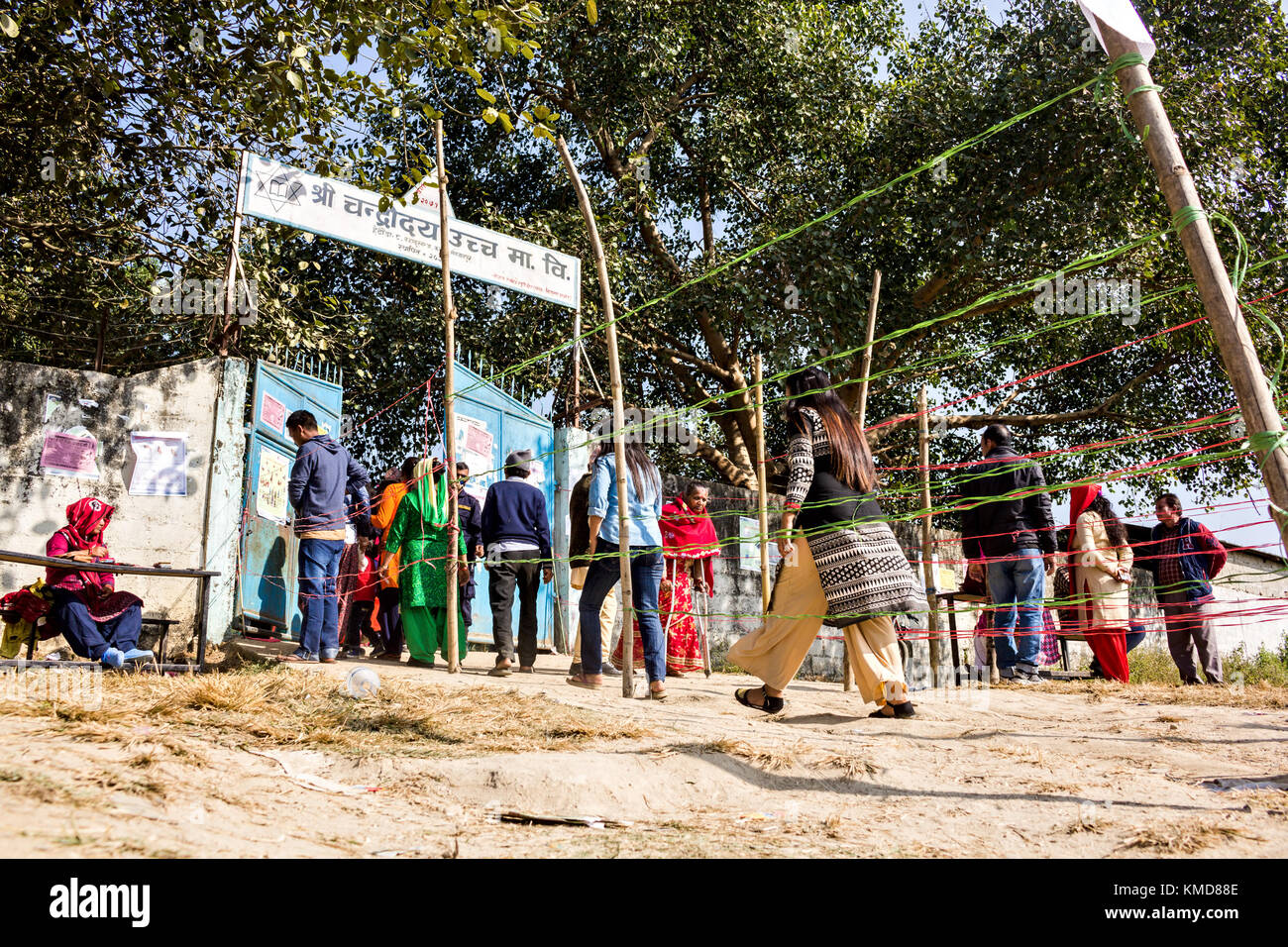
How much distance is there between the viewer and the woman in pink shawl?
7.50m

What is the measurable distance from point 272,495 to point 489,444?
2.17 meters

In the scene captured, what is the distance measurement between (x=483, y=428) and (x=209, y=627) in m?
3.18

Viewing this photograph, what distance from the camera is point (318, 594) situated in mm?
6406

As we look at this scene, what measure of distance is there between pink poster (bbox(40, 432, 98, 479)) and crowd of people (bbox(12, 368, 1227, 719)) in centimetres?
114

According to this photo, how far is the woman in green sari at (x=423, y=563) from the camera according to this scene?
22.2 ft

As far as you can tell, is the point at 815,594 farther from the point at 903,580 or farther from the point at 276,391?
the point at 276,391

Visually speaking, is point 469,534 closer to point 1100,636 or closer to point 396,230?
point 396,230

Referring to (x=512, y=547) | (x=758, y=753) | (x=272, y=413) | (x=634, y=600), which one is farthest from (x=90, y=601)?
(x=758, y=753)

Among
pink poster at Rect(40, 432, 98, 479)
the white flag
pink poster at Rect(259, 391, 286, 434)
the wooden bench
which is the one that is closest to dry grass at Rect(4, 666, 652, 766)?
the wooden bench

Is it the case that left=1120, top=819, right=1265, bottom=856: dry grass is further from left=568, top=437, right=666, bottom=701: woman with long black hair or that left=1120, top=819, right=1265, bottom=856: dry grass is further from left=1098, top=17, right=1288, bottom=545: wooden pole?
left=568, top=437, right=666, bottom=701: woman with long black hair

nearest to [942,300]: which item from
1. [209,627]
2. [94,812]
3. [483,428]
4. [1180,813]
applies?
[483,428]

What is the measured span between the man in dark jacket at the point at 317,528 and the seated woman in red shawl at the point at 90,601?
994 mm

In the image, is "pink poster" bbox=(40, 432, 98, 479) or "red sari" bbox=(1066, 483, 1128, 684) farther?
"red sari" bbox=(1066, 483, 1128, 684)

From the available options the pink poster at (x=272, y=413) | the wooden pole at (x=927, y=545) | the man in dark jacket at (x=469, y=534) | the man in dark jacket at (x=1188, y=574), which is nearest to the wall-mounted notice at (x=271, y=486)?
the pink poster at (x=272, y=413)
